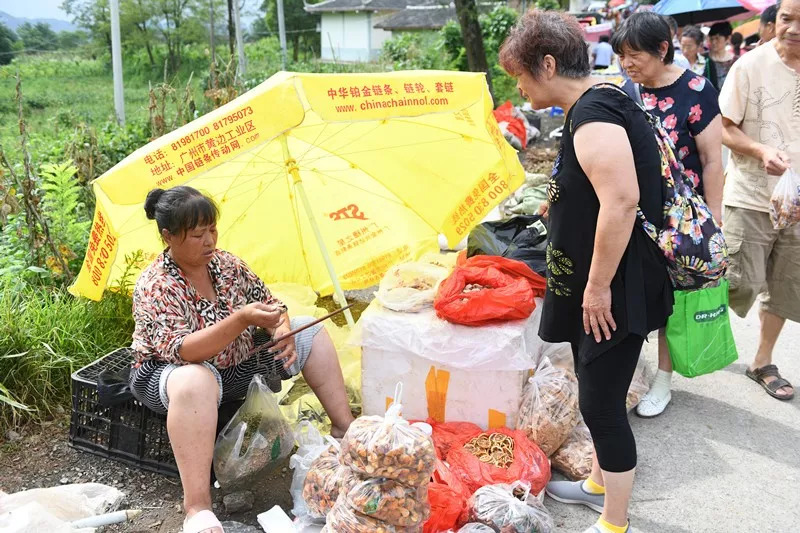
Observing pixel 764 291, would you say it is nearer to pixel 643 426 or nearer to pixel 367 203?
pixel 643 426

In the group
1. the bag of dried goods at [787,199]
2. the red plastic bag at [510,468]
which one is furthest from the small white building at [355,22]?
the red plastic bag at [510,468]

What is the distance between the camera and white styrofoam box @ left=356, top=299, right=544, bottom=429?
2.93 m

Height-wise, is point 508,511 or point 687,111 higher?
point 687,111

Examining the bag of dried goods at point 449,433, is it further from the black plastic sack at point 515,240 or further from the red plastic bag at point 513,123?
the red plastic bag at point 513,123

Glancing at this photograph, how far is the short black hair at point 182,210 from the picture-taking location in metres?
2.59

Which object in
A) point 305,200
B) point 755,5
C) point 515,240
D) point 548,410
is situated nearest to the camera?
point 548,410

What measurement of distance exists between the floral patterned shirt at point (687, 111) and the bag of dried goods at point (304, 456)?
193 cm

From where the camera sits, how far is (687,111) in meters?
3.11

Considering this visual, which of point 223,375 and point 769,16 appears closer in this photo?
point 223,375

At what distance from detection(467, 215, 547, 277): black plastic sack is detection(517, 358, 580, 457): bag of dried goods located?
1.76ft

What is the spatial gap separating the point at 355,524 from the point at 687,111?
2.22 metres

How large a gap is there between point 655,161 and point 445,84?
141 centimetres

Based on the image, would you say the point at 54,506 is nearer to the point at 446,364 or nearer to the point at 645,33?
the point at 446,364

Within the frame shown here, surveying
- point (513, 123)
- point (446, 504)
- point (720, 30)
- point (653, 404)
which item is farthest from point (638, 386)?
point (513, 123)
